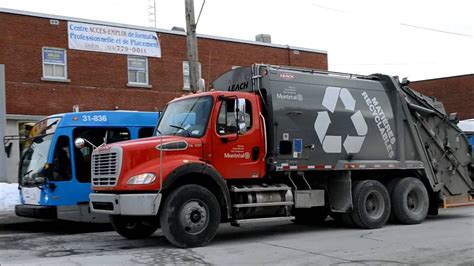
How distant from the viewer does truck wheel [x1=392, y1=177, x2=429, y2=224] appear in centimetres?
1259

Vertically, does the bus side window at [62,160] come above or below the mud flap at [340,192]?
above

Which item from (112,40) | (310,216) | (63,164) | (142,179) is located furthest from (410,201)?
(112,40)

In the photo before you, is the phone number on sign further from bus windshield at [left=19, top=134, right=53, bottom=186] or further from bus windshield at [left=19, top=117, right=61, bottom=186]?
bus windshield at [left=19, top=134, right=53, bottom=186]

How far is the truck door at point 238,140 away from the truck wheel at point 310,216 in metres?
2.73

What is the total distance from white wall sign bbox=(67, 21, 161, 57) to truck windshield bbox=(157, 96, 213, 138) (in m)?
15.0

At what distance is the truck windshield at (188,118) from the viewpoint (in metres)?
10.2

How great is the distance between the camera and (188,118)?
10477mm

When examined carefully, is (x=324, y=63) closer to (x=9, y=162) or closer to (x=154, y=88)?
(x=154, y=88)

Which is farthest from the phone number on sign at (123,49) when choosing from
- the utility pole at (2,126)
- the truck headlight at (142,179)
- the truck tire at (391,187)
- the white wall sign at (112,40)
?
the truck headlight at (142,179)

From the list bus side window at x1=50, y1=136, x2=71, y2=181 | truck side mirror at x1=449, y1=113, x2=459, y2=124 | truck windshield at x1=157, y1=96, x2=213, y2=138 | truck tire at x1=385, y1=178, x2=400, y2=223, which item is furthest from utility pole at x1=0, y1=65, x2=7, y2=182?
truck side mirror at x1=449, y1=113, x2=459, y2=124

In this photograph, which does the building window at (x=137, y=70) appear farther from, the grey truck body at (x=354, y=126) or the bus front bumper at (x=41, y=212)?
the grey truck body at (x=354, y=126)

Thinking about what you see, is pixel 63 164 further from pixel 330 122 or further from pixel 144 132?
pixel 330 122

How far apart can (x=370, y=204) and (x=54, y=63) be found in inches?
659

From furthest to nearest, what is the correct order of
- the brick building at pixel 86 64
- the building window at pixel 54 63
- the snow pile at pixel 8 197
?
the building window at pixel 54 63 → the brick building at pixel 86 64 → the snow pile at pixel 8 197
